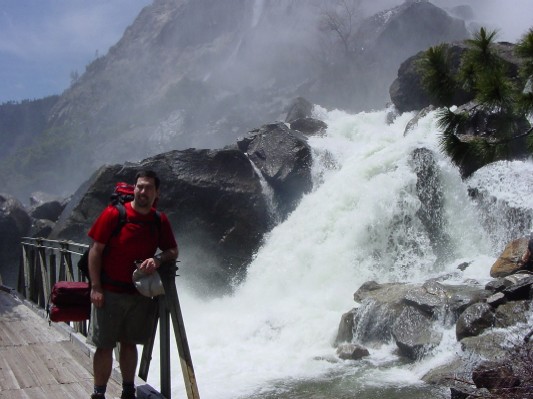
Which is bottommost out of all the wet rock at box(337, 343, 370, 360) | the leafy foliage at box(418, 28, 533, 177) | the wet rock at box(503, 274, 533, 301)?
the wet rock at box(337, 343, 370, 360)

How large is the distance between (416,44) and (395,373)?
47114 mm

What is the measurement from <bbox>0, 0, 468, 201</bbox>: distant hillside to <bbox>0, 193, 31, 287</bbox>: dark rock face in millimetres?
29819

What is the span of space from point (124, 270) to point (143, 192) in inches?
24.2

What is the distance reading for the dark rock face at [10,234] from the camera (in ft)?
73.2

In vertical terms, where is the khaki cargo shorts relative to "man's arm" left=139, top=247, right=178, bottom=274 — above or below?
below

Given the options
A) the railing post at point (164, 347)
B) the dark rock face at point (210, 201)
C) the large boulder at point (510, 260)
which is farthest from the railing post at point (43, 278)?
the dark rock face at point (210, 201)

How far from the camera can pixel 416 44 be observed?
5047cm

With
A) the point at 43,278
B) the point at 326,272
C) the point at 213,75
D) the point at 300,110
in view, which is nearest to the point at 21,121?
the point at 213,75

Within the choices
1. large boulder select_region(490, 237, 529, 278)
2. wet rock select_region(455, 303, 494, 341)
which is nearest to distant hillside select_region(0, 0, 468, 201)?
large boulder select_region(490, 237, 529, 278)

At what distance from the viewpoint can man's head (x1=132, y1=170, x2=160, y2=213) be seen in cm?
399

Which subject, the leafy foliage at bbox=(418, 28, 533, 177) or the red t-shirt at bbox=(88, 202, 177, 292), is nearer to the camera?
the red t-shirt at bbox=(88, 202, 177, 292)

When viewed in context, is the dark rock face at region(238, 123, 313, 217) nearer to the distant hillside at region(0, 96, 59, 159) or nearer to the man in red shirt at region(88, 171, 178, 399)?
the man in red shirt at region(88, 171, 178, 399)

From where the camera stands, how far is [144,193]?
13.1 feet

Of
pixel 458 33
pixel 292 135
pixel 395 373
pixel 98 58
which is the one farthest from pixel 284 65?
pixel 98 58
